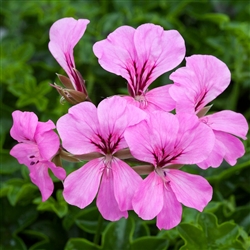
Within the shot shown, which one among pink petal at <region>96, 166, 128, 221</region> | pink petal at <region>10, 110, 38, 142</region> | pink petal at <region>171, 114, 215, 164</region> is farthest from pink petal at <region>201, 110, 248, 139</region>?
pink petal at <region>10, 110, 38, 142</region>

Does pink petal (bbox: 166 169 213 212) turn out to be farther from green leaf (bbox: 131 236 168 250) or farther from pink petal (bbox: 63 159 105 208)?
green leaf (bbox: 131 236 168 250)

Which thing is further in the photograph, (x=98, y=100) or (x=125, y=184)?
(x=98, y=100)

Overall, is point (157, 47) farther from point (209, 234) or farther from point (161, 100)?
point (209, 234)

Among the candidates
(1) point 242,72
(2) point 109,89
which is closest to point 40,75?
(2) point 109,89

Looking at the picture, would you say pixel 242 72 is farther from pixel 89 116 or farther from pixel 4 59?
pixel 89 116

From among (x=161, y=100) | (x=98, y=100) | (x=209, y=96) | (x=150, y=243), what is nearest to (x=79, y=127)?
(x=161, y=100)
